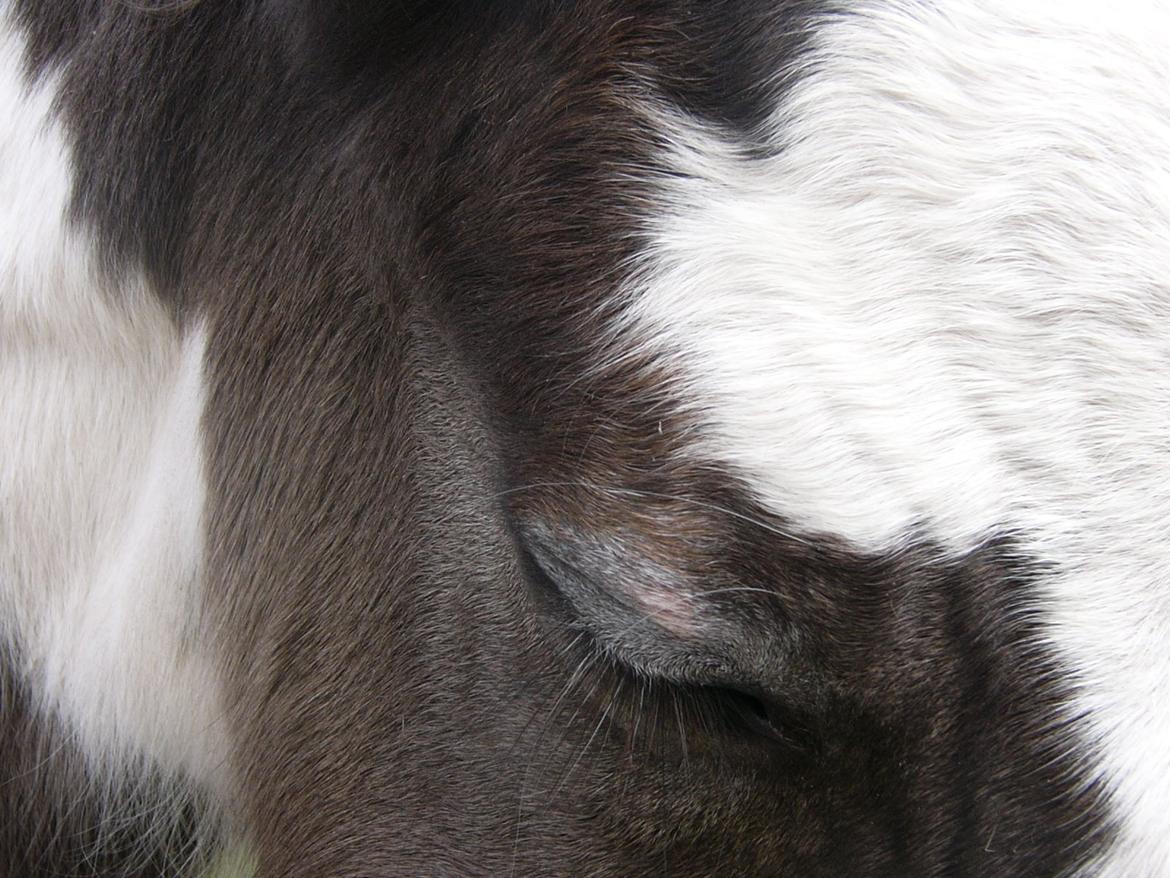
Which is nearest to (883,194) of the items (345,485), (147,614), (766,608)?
(766,608)

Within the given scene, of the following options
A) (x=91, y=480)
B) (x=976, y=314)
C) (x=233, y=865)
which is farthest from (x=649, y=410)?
(x=233, y=865)

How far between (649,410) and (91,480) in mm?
713

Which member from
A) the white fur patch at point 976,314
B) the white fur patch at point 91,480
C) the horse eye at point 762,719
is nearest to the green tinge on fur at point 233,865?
the white fur patch at point 91,480

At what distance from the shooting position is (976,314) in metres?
0.95

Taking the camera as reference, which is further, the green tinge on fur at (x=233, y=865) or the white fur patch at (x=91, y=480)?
the green tinge on fur at (x=233, y=865)

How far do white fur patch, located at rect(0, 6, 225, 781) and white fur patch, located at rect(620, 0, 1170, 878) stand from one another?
23.4 inches

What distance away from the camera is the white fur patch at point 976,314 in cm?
94

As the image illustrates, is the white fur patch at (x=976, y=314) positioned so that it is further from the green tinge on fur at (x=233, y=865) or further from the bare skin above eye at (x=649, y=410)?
the green tinge on fur at (x=233, y=865)

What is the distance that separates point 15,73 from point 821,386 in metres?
0.93

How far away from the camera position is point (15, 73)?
1.37 metres

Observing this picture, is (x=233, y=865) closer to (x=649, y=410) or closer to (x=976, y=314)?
(x=649, y=410)

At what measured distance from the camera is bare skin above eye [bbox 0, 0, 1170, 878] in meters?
0.95

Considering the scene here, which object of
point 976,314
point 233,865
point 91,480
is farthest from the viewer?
point 233,865

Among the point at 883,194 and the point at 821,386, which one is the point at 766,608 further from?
the point at 883,194
